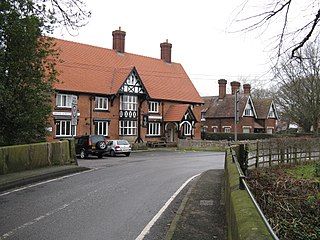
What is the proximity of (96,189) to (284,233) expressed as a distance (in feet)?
23.7

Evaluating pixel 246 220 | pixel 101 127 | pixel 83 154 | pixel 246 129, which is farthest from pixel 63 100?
pixel 246 220

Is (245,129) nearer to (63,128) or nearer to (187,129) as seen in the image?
(187,129)

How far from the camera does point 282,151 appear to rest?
21.2 meters

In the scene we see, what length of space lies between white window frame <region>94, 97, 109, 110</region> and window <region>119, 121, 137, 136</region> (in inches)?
108

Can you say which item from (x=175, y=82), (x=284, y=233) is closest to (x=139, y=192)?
(x=284, y=233)

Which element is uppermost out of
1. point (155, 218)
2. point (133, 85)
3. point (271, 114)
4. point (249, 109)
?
point (133, 85)

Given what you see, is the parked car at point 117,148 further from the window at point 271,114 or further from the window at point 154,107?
the window at point 271,114

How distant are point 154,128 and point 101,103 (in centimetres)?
865

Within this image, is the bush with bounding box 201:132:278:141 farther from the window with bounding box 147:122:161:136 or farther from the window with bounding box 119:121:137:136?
the window with bounding box 119:121:137:136

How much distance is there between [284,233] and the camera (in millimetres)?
6750

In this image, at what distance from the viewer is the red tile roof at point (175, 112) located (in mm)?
47344

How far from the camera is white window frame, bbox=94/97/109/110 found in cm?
4089

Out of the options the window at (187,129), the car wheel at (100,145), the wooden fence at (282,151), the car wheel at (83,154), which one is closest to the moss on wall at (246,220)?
the wooden fence at (282,151)

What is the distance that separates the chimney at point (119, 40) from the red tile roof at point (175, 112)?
991 cm
